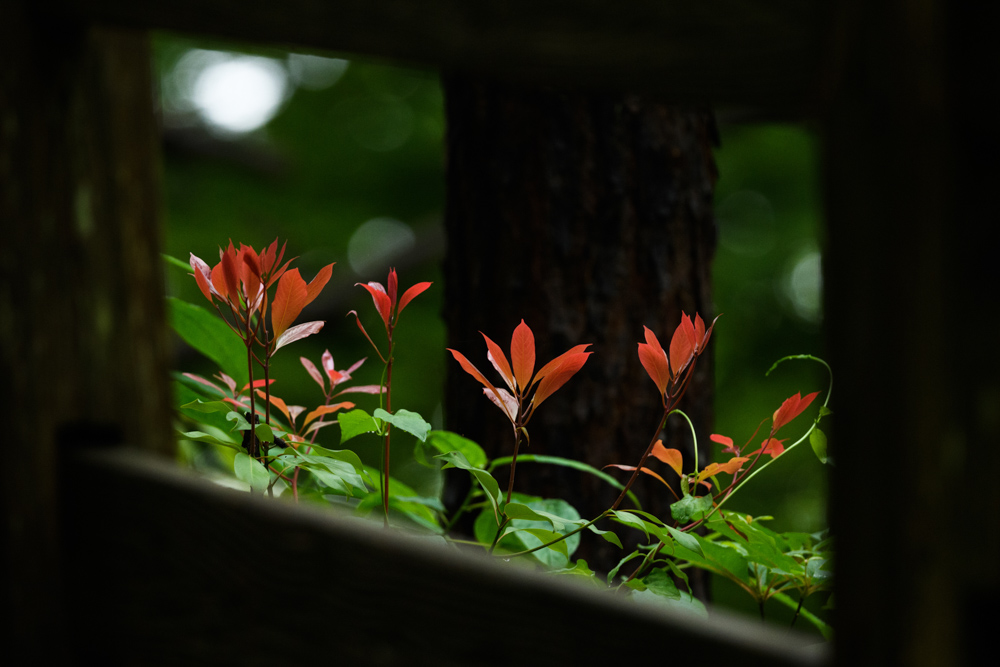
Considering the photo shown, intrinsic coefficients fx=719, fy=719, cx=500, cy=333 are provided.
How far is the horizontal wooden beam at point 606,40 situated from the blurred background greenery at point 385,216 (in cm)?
281

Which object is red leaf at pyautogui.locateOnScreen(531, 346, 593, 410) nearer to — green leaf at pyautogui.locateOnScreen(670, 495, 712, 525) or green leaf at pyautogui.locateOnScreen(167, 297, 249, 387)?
green leaf at pyautogui.locateOnScreen(670, 495, 712, 525)

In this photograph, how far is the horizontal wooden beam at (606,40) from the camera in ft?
0.95

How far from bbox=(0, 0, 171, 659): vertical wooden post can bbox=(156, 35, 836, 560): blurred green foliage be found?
2.63m

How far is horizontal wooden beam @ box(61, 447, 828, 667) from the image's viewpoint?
0.99 feet

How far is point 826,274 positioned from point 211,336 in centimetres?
61

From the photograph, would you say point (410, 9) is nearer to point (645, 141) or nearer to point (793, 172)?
point (645, 141)

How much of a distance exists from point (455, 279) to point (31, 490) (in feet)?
1.93

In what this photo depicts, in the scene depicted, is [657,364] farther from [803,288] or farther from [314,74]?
[314,74]

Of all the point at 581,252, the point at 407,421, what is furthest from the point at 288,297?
the point at 581,252

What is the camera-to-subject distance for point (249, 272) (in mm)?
576

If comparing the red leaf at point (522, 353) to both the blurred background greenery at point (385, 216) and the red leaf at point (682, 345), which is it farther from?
the blurred background greenery at point (385, 216)

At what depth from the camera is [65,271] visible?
54 centimetres

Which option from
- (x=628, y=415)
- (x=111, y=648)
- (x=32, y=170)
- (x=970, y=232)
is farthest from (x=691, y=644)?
(x=628, y=415)

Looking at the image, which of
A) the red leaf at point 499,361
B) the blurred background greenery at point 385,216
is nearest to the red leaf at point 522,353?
the red leaf at point 499,361
